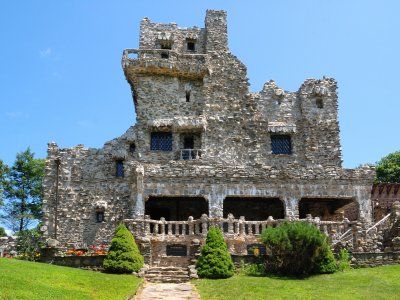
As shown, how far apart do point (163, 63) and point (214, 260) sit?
21751 millimetres

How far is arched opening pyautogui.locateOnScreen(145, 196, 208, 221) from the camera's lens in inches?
1540

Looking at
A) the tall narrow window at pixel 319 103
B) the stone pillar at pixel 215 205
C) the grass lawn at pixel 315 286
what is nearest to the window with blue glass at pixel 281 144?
the tall narrow window at pixel 319 103

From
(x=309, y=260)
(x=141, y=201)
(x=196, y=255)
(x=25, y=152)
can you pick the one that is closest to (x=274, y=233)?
(x=309, y=260)

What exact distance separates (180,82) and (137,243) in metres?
19.5

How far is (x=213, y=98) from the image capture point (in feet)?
146

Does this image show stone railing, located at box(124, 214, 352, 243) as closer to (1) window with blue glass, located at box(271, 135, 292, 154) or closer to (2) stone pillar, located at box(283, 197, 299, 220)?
(2) stone pillar, located at box(283, 197, 299, 220)

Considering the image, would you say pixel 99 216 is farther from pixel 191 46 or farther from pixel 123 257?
pixel 191 46

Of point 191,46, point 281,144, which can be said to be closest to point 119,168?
point 191,46

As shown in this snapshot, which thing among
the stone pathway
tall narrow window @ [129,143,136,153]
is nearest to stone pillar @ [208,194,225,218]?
the stone pathway

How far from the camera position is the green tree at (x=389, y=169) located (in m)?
58.7

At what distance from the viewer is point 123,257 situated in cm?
2550

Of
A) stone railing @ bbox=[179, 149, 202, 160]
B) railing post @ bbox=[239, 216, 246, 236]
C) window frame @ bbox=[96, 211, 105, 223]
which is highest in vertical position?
stone railing @ bbox=[179, 149, 202, 160]

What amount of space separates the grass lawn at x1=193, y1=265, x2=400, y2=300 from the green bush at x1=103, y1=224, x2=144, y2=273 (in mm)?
3322

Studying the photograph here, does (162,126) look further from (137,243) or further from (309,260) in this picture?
(309,260)
